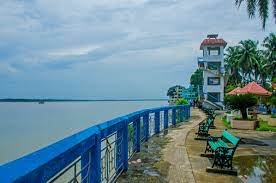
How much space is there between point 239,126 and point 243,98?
168 cm

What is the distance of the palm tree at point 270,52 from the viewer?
54.1 metres

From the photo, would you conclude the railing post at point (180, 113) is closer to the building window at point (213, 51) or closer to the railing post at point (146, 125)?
the railing post at point (146, 125)

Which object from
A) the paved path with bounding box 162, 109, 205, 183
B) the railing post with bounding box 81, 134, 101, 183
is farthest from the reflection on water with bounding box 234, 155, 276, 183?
the railing post with bounding box 81, 134, 101, 183

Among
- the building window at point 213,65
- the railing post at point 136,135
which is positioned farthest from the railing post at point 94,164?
the building window at point 213,65

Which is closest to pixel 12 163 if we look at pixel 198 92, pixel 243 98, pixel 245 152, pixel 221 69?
pixel 245 152

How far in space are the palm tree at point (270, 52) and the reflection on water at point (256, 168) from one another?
46149 mm

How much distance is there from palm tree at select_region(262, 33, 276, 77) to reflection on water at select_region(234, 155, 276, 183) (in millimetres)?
46149

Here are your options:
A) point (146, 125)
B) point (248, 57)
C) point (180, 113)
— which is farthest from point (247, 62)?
point (146, 125)

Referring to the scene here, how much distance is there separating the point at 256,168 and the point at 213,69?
50564mm

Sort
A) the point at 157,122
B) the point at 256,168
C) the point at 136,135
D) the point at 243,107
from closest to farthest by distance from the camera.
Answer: the point at 256,168, the point at 136,135, the point at 157,122, the point at 243,107

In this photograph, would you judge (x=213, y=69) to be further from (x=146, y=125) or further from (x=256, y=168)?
(x=256, y=168)

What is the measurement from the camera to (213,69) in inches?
2307

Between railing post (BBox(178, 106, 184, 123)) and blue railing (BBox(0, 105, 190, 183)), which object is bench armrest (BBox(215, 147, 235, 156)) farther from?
railing post (BBox(178, 106, 184, 123))

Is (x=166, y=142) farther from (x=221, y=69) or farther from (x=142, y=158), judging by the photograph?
(x=221, y=69)
